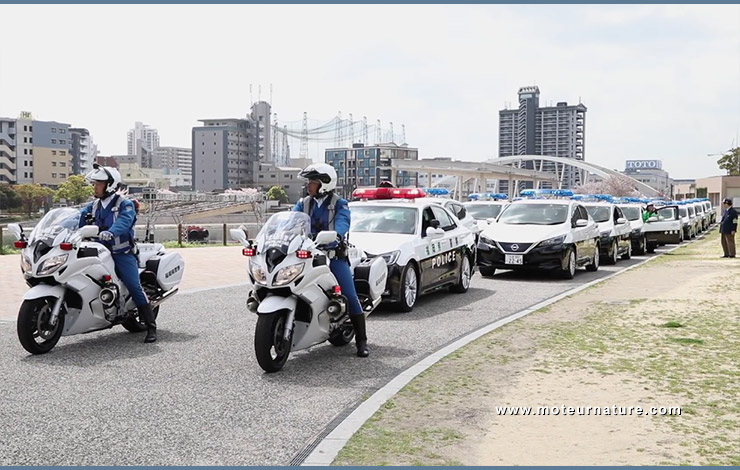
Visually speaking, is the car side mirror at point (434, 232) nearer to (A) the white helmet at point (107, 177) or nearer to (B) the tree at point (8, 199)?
(A) the white helmet at point (107, 177)

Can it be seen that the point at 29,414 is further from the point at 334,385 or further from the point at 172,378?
the point at 334,385

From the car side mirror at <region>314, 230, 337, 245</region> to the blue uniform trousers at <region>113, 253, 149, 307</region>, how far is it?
8.34 ft

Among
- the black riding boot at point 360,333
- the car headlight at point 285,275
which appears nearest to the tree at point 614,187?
the black riding boot at point 360,333

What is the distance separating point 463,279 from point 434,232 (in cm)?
185

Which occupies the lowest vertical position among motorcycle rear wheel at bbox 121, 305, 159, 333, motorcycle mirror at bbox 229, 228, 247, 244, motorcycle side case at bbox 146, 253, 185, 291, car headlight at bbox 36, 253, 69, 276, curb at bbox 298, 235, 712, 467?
curb at bbox 298, 235, 712, 467

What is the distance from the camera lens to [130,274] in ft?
27.7

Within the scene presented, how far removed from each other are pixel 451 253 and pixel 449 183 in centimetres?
14090

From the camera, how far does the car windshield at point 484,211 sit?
850 inches

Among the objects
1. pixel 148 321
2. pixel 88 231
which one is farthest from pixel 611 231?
pixel 88 231

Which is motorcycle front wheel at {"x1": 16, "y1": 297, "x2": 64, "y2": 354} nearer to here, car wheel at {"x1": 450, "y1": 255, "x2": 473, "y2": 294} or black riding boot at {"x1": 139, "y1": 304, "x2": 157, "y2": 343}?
black riding boot at {"x1": 139, "y1": 304, "x2": 157, "y2": 343}

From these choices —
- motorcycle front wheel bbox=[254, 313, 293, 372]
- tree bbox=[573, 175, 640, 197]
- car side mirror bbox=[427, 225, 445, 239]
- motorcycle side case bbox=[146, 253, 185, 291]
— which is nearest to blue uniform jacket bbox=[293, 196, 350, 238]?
motorcycle front wheel bbox=[254, 313, 293, 372]

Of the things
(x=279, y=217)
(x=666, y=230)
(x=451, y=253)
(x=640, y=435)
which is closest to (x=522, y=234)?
(x=451, y=253)

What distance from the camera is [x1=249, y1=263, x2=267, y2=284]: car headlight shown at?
6926mm

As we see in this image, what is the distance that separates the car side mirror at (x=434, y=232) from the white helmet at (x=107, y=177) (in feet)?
15.9
